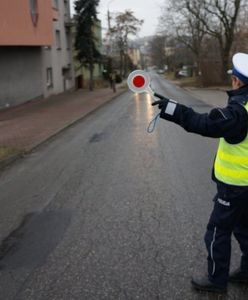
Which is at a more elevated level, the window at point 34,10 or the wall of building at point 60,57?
the window at point 34,10

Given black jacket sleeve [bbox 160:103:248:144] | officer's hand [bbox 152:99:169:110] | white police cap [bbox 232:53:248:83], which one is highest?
white police cap [bbox 232:53:248:83]

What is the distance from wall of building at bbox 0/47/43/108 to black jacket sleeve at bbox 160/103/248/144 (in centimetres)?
2417

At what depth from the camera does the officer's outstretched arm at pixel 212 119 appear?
11.5 ft

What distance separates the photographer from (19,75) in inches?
1165

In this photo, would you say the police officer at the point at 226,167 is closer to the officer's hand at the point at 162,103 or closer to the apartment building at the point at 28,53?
the officer's hand at the point at 162,103

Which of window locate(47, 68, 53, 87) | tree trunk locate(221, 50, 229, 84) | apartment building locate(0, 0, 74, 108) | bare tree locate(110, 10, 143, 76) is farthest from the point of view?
bare tree locate(110, 10, 143, 76)

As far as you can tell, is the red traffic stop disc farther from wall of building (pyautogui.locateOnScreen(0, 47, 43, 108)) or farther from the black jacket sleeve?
wall of building (pyautogui.locateOnScreen(0, 47, 43, 108))

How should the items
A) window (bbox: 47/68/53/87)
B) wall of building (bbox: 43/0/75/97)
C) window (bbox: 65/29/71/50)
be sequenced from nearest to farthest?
1. wall of building (bbox: 43/0/75/97)
2. window (bbox: 47/68/53/87)
3. window (bbox: 65/29/71/50)

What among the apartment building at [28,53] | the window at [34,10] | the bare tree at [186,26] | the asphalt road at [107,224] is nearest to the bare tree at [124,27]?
the bare tree at [186,26]

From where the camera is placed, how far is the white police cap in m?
3.65

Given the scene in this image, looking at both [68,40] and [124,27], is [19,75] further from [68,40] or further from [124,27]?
[124,27]

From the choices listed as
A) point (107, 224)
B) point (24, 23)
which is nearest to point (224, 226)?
point (107, 224)

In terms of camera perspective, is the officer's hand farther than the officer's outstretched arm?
Yes

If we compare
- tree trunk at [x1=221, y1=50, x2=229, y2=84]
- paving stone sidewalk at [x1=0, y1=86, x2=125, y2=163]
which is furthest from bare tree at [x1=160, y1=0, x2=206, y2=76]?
paving stone sidewalk at [x1=0, y1=86, x2=125, y2=163]
